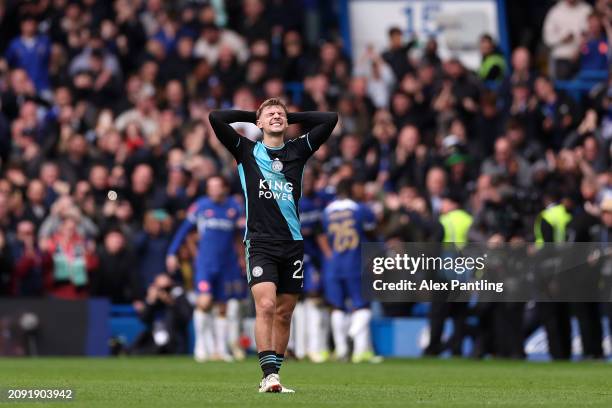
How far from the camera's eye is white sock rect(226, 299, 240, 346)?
2038cm

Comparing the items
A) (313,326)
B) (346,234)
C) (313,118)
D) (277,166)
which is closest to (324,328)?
(313,326)

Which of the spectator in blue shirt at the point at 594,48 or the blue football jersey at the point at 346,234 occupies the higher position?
the spectator in blue shirt at the point at 594,48

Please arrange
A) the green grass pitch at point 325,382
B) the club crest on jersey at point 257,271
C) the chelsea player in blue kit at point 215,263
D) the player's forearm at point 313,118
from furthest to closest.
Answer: the chelsea player in blue kit at point 215,263
the player's forearm at point 313,118
the club crest on jersey at point 257,271
the green grass pitch at point 325,382

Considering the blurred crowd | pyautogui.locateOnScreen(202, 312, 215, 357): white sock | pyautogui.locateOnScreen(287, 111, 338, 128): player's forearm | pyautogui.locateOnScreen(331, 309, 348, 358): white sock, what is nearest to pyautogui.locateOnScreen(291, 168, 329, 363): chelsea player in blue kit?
pyautogui.locateOnScreen(331, 309, 348, 358): white sock

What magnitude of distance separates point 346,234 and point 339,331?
130 cm

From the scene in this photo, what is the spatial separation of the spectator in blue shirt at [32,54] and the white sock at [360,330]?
838cm

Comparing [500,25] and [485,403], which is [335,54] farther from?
[485,403]

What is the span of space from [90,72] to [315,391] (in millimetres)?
13556

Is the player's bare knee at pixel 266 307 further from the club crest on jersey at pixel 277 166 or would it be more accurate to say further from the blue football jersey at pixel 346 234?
the blue football jersey at pixel 346 234

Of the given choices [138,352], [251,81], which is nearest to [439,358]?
[138,352]

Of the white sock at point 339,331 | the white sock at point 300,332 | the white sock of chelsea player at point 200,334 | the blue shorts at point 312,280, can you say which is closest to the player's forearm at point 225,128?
the white sock at point 339,331

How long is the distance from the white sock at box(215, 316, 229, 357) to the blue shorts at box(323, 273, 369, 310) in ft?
4.67

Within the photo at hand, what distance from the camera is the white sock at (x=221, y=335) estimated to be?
20203mm

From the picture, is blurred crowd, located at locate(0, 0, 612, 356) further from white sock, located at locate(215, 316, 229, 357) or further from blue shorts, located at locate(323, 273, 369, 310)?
white sock, located at locate(215, 316, 229, 357)
